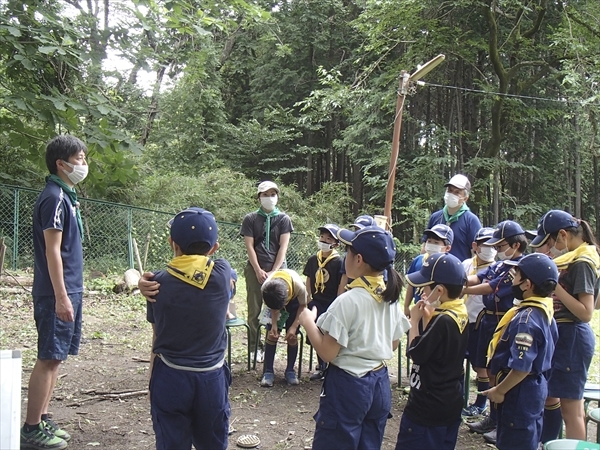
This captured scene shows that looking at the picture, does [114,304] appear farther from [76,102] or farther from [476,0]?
[476,0]

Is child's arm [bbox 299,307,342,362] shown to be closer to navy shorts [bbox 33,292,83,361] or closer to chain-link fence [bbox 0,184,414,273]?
navy shorts [bbox 33,292,83,361]

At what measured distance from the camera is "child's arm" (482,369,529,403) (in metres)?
2.64

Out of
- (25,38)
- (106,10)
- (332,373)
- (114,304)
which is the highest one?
(106,10)

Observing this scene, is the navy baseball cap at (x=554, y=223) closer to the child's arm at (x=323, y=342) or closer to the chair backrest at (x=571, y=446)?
the chair backrest at (x=571, y=446)

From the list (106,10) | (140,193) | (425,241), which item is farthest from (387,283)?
(140,193)

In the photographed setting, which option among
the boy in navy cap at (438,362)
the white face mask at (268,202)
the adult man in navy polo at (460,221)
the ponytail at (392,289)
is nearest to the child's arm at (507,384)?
the boy in navy cap at (438,362)

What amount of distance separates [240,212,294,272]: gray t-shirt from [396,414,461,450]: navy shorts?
A: 105 inches

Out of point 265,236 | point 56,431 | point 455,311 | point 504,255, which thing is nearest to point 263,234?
point 265,236

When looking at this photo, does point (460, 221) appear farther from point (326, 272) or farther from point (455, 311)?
point (455, 311)

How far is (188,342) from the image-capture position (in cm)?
237

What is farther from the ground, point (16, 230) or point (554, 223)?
point (554, 223)

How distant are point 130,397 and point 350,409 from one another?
8.49 feet

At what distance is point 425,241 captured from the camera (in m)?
4.20

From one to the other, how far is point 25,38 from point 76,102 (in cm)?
77
